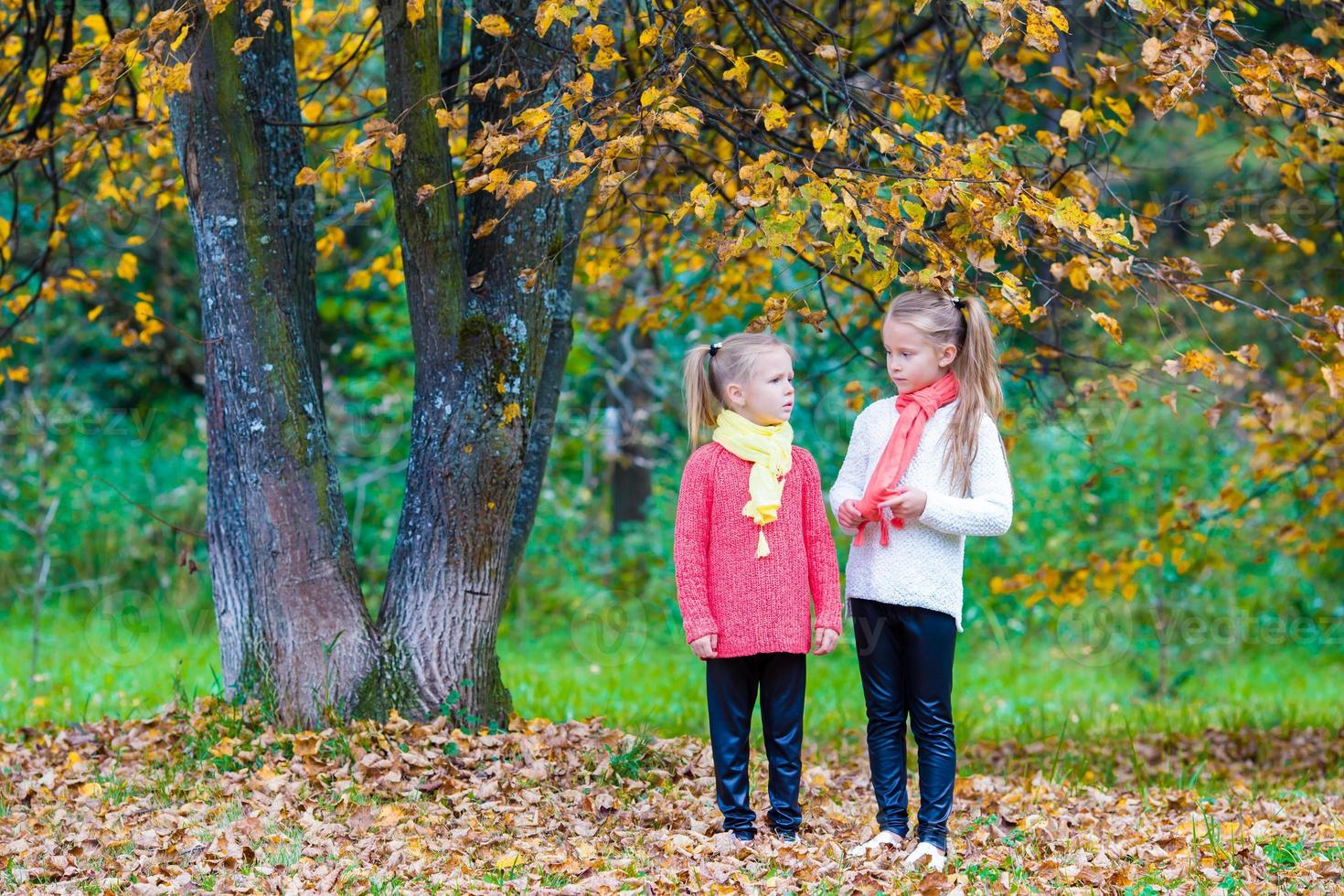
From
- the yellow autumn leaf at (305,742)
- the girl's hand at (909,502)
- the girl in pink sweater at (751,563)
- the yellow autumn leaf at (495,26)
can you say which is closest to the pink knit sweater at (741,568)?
the girl in pink sweater at (751,563)

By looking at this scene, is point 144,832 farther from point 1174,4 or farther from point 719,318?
point 1174,4

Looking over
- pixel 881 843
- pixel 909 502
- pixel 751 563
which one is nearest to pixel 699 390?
pixel 751 563

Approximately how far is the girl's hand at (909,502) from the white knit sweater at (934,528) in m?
0.02

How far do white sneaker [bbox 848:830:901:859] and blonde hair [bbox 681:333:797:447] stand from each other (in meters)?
1.19

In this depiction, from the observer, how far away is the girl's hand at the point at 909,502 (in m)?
3.32

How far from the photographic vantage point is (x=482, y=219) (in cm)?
426

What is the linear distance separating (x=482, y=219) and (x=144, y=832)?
212 centimetres

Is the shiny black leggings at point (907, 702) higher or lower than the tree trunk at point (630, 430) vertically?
lower

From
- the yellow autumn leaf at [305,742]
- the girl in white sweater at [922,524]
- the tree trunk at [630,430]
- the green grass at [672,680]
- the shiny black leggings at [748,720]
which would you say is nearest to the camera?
the girl in white sweater at [922,524]

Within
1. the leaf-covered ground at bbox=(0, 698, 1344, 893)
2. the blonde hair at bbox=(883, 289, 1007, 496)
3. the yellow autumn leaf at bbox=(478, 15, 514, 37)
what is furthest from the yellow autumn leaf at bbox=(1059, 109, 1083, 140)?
the leaf-covered ground at bbox=(0, 698, 1344, 893)

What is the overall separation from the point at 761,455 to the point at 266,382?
5.67 feet

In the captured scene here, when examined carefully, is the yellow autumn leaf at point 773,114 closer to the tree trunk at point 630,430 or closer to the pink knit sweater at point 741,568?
the pink knit sweater at point 741,568

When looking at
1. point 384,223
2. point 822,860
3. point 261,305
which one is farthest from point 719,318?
point 384,223

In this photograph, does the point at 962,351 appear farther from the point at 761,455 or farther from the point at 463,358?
the point at 463,358
